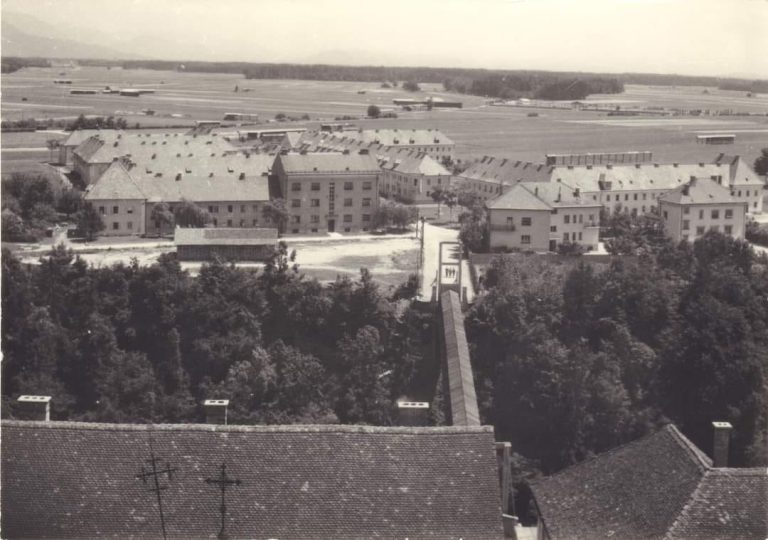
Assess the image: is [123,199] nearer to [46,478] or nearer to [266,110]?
[46,478]

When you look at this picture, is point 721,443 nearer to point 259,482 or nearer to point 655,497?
point 655,497

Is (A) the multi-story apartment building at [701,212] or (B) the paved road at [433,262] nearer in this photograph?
(B) the paved road at [433,262]

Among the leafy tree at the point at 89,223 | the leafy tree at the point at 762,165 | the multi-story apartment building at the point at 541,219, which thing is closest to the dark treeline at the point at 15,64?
the leafy tree at the point at 89,223

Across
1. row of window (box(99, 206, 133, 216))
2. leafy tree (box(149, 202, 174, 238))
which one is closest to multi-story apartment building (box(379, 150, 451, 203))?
leafy tree (box(149, 202, 174, 238))

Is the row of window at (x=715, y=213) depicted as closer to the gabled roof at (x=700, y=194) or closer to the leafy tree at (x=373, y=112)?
the gabled roof at (x=700, y=194)

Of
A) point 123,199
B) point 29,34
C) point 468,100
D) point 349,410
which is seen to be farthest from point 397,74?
point 349,410
